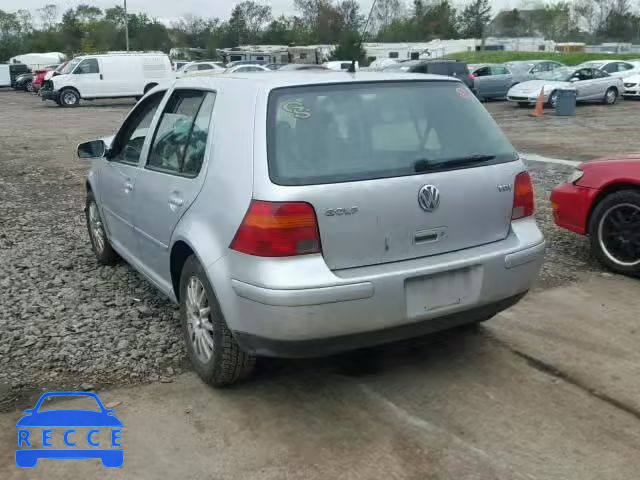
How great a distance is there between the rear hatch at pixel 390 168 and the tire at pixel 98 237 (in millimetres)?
2871

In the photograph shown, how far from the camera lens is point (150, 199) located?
163 inches

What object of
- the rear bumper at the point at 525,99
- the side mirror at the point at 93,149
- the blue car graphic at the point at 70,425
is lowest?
the blue car graphic at the point at 70,425

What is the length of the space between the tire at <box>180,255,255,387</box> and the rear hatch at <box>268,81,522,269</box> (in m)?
0.71

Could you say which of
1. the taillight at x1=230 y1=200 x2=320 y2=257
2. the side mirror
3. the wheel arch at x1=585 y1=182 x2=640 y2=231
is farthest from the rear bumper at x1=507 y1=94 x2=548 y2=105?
the taillight at x1=230 y1=200 x2=320 y2=257

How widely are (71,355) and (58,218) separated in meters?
4.19

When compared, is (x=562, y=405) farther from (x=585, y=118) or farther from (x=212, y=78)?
(x=585, y=118)

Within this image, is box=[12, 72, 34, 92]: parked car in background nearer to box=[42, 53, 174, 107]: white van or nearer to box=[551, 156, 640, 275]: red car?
box=[42, 53, 174, 107]: white van

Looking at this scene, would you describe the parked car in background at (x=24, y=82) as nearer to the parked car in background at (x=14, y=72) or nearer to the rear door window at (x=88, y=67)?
the parked car in background at (x=14, y=72)

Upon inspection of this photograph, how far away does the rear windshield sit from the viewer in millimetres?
3201

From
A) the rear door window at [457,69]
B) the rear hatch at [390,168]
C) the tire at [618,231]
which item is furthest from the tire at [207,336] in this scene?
the rear door window at [457,69]

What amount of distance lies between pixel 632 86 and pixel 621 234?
913 inches

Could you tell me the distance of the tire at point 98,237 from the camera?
18.6 ft

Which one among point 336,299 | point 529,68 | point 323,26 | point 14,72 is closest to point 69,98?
point 14,72

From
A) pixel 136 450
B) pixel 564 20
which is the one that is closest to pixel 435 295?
pixel 136 450
